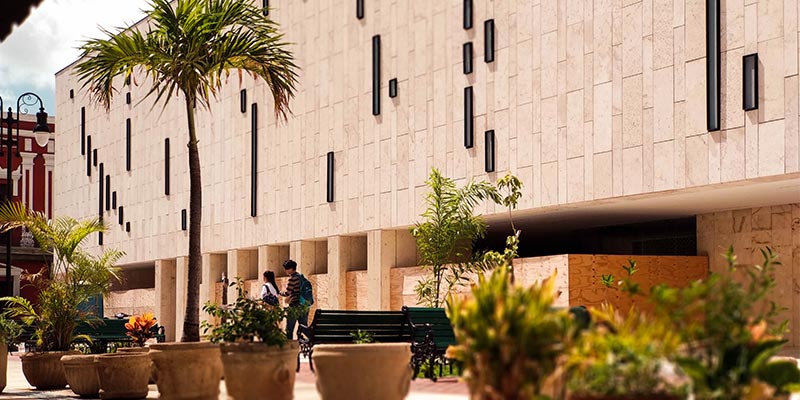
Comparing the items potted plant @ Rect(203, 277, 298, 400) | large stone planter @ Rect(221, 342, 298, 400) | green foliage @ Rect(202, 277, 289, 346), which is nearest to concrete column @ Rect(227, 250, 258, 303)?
green foliage @ Rect(202, 277, 289, 346)

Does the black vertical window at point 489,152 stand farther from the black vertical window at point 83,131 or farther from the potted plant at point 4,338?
the black vertical window at point 83,131

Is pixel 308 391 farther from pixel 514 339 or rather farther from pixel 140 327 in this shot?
pixel 514 339

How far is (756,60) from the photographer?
22.5m

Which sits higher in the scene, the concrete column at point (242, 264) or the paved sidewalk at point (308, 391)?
the concrete column at point (242, 264)

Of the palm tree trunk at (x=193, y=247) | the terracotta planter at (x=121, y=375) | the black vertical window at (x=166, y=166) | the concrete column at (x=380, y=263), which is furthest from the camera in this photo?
the black vertical window at (x=166, y=166)

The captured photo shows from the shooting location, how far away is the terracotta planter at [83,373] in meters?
15.8

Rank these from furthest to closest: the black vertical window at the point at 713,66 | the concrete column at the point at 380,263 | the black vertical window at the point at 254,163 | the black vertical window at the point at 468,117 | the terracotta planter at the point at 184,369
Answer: the black vertical window at the point at 254,163
the concrete column at the point at 380,263
the black vertical window at the point at 468,117
the black vertical window at the point at 713,66
the terracotta planter at the point at 184,369

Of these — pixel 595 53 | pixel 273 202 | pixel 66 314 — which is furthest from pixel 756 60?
pixel 273 202

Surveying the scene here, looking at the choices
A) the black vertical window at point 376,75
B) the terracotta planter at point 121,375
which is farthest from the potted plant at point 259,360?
the black vertical window at point 376,75

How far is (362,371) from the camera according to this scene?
34.6 ft

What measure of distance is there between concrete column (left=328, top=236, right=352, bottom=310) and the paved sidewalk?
1607cm

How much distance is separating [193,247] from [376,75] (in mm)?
18756

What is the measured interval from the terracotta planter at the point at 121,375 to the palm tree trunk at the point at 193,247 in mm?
662

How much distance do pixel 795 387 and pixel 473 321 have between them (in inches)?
74.9
